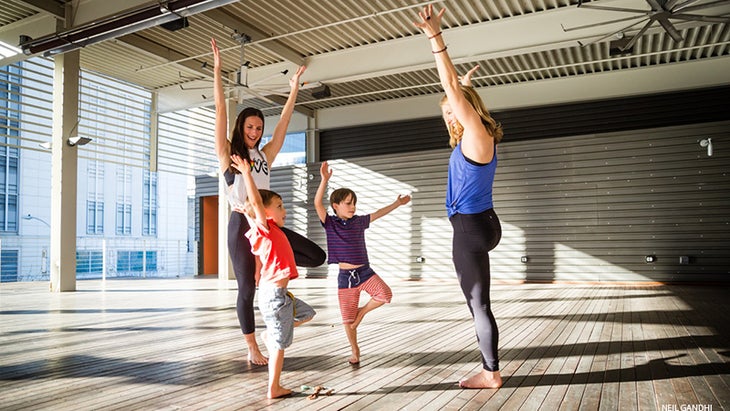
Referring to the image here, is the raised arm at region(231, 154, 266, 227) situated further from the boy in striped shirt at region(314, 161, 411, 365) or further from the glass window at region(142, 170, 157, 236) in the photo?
the glass window at region(142, 170, 157, 236)

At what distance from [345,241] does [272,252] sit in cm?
79

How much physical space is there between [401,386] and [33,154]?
96.2 ft

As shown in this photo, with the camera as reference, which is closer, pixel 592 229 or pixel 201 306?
pixel 201 306

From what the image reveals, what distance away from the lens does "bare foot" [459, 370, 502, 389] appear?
249 cm

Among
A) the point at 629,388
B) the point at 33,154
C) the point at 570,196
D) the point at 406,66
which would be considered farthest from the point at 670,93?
the point at 33,154

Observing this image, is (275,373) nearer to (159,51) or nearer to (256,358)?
(256,358)

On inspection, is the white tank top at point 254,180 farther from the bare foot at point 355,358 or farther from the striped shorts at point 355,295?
the bare foot at point 355,358

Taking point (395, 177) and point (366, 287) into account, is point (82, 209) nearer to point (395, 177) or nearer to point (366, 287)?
point (395, 177)

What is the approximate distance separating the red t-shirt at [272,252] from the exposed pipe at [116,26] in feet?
17.9

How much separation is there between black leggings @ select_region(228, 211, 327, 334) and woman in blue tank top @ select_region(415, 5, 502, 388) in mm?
837

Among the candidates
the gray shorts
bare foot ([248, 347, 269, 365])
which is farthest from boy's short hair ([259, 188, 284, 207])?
bare foot ([248, 347, 269, 365])

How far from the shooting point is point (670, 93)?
1108 centimetres

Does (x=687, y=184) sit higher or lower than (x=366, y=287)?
higher

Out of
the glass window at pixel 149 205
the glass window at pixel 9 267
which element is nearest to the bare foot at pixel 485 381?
the glass window at pixel 9 267
